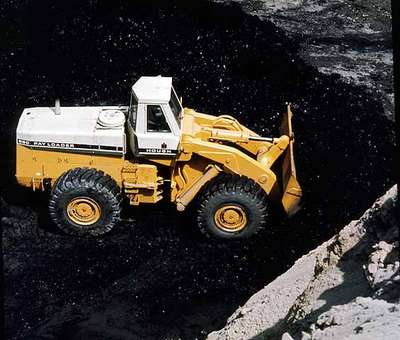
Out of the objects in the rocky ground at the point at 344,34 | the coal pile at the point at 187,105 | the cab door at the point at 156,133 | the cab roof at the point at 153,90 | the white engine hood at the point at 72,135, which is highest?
the cab roof at the point at 153,90

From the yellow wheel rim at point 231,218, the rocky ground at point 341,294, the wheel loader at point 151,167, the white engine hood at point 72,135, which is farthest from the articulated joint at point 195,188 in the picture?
the rocky ground at point 341,294

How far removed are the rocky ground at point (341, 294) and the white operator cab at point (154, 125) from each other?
6.94 feet

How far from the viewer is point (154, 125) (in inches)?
379

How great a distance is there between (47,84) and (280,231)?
19.7ft

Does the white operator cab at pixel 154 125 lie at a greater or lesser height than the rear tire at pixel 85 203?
greater

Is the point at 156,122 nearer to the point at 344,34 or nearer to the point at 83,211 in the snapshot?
the point at 83,211

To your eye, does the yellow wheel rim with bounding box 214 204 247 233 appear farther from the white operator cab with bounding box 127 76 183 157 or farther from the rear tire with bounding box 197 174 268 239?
the white operator cab with bounding box 127 76 183 157

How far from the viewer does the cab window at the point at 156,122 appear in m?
9.55

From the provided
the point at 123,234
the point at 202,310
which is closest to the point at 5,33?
the point at 123,234

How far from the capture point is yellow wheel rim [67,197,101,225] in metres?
9.71

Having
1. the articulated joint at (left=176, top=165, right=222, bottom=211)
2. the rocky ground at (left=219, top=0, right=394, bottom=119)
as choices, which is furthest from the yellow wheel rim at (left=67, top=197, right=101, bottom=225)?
the rocky ground at (left=219, top=0, right=394, bottom=119)

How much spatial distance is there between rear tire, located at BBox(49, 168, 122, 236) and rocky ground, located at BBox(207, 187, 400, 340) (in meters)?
2.21

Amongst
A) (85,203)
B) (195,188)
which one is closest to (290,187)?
(195,188)

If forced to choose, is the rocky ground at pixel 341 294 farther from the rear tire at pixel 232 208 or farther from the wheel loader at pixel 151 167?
the wheel loader at pixel 151 167
